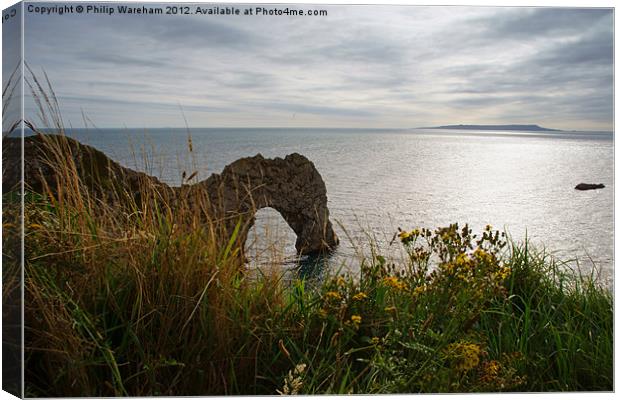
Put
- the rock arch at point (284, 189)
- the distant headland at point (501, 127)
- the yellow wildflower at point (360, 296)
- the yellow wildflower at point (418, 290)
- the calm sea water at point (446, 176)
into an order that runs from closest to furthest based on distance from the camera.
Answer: the yellow wildflower at point (360, 296), the yellow wildflower at point (418, 290), the calm sea water at point (446, 176), the distant headland at point (501, 127), the rock arch at point (284, 189)

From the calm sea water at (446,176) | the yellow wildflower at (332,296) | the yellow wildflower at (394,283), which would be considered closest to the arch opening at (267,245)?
the calm sea water at (446,176)

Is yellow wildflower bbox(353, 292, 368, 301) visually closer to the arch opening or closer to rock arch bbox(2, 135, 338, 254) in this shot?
rock arch bbox(2, 135, 338, 254)

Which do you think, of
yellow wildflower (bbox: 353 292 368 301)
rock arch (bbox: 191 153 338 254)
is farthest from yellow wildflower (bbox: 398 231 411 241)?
rock arch (bbox: 191 153 338 254)

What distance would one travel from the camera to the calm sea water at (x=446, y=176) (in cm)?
371

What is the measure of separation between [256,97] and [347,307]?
124 centimetres

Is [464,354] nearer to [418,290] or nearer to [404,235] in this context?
[418,290]

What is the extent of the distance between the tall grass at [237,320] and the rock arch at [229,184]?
88 millimetres

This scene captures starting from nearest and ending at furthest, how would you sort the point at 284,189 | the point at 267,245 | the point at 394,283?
the point at 394,283, the point at 267,245, the point at 284,189

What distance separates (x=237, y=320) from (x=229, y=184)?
5.83 ft

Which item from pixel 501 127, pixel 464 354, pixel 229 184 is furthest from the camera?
pixel 229 184

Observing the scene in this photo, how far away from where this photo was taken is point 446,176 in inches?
159

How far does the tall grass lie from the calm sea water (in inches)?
8.4

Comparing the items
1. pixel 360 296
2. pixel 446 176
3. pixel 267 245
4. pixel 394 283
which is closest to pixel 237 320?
pixel 267 245

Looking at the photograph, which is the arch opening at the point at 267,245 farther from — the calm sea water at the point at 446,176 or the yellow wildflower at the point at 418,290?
the yellow wildflower at the point at 418,290
